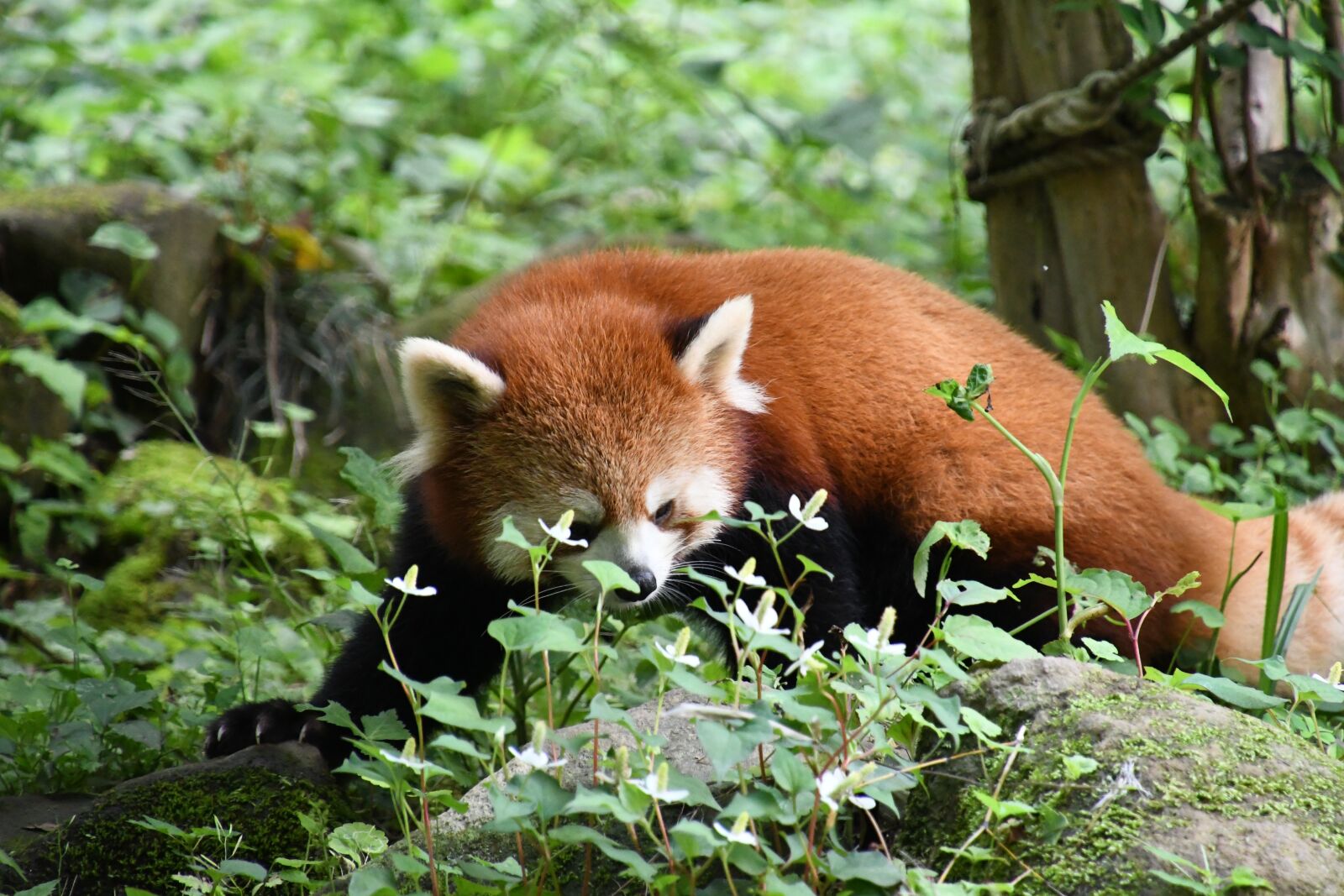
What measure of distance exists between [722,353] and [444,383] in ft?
1.90

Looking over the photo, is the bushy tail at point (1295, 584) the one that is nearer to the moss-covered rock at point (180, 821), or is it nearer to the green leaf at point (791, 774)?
the green leaf at point (791, 774)

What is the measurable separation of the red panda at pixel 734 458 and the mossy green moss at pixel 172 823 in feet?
0.96

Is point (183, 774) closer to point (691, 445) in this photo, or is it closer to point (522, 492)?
point (522, 492)

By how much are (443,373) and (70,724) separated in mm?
1082

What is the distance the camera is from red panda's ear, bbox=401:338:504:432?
237 centimetres

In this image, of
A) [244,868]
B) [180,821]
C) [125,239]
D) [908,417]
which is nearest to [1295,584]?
[908,417]

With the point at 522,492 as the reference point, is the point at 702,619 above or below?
below

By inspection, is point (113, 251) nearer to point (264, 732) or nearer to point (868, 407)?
point (264, 732)

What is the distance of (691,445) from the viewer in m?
2.55

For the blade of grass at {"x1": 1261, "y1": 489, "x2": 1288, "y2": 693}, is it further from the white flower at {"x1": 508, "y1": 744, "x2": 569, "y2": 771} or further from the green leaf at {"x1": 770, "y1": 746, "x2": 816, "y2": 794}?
the white flower at {"x1": 508, "y1": 744, "x2": 569, "y2": 771}

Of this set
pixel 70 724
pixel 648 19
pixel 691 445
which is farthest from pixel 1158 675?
pixel 648 19

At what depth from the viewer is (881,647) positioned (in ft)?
4.76

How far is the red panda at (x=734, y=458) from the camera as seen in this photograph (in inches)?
97.6

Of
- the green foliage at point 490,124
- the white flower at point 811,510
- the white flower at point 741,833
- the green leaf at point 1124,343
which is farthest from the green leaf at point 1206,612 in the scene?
the green foliage at point 490,124
